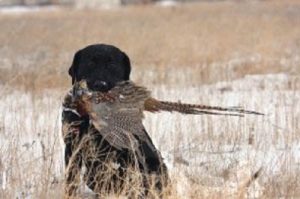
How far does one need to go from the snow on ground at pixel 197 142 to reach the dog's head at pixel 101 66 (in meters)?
0.41

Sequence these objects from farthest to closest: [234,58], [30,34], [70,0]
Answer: [70,0], [30,34], [234,58]

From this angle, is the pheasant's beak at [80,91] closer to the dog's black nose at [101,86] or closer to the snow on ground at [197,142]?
the dog's black nose at [101,86]

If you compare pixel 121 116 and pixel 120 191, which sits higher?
pixel 121 116

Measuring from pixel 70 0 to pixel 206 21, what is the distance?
79.9 ft

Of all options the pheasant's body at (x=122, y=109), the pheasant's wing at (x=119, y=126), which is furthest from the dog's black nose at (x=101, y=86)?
the pheasant's wing at (x=119, y=126)

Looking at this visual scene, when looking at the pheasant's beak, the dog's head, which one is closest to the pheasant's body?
the pheasant's beak

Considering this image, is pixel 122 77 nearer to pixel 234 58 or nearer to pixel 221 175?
pixel 221 175

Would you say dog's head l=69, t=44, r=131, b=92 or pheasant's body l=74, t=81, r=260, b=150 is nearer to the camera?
pheasant's body l=74, t=81, r=260, b=150

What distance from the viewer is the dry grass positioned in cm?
528

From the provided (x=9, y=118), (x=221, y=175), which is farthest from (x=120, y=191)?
(x=9, y=118)

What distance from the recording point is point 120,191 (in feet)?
16.2

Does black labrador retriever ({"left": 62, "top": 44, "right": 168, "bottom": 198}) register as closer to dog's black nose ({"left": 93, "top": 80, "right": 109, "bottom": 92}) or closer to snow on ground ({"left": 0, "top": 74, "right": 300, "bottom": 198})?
dog's black nose ({"left": 93, "top": 80, "right": 109, "bottom": 92})

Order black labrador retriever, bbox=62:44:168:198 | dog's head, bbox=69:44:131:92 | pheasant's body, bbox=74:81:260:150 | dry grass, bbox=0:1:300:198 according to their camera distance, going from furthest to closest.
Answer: dry grass, bbox=0:1:300:198, dog's head, bbox=69:44:131:92, black labrador retriever, bbox=62:44:168:198, pheasant's body, bbox=74:81:260:150

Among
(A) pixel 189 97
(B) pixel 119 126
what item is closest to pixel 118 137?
(B) pixel 119 126
